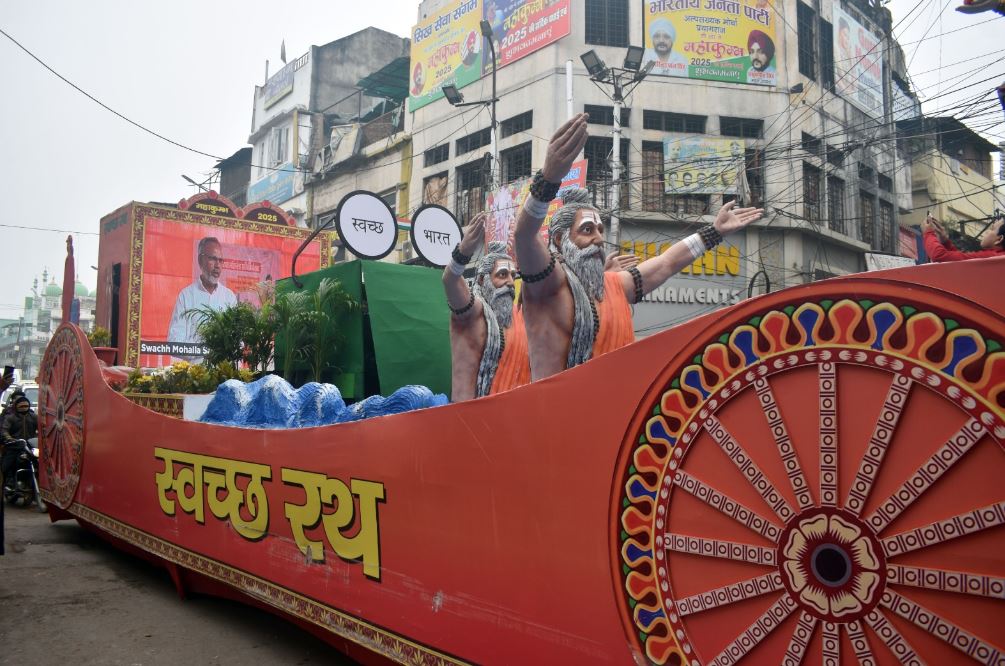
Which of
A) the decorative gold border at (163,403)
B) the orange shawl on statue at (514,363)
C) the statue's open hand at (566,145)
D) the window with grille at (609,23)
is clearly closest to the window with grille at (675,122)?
the window with grille at (609,23)

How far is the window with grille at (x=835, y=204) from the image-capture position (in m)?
18.9

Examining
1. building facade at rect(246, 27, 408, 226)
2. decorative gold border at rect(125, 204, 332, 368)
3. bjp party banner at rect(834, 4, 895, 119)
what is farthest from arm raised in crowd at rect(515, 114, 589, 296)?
building facade at rect(246, 27, 408, 226)

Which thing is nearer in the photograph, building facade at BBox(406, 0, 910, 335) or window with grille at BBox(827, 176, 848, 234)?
building facade at BBox(406, 0, 910, 335)

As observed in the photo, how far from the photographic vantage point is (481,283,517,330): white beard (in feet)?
13.8

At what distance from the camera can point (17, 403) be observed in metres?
8.70

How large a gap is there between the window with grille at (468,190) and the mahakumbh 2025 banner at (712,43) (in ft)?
16.6

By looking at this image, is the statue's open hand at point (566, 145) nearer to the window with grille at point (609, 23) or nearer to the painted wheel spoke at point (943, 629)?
the painted wheel spoke at point (943, 629)

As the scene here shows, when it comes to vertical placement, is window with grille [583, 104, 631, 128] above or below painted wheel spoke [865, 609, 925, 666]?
above

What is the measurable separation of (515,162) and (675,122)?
3.98 m

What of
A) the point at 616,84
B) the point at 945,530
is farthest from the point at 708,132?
the point at 945,530

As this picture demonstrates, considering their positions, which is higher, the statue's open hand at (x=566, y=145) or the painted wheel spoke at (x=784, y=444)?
the statue's open hand at (x=566, y=145)

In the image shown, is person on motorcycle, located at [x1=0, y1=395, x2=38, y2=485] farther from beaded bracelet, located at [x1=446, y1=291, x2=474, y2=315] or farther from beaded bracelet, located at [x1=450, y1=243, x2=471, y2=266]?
beaded bracelet, located at [x1=450, y1=243, x2=471, y2=266]

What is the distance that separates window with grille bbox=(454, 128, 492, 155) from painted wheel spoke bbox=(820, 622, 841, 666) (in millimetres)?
18644

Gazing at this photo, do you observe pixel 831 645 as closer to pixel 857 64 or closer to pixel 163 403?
pixel 163 403
